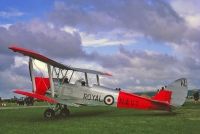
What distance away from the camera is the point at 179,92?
75.0 feet

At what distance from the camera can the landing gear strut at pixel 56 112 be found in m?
21.8

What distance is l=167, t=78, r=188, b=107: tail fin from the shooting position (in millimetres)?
22734

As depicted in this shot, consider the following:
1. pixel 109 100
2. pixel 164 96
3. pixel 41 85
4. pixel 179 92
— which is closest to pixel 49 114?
pixel 41 85

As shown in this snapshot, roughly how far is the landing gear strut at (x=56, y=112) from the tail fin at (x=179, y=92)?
6.38 meters

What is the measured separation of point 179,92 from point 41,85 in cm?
824

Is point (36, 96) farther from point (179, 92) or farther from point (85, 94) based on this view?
point (179, 92)

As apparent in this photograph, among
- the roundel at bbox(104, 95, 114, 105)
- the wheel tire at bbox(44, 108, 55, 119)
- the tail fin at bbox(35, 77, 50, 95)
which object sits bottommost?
the wheel tire at bbox(44, 108, 55, 119)

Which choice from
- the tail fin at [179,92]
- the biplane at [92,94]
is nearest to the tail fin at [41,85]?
the biplane at [92,94]

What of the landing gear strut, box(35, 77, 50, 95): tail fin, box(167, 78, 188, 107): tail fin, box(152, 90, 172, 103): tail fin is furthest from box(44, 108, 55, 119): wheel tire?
box(167, 78, 188, 107): tail fin

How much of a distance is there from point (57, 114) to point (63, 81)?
6.54 feet

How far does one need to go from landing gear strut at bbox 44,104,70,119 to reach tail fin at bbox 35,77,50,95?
133 cm

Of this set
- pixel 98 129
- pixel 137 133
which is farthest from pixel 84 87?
pixel 137 133

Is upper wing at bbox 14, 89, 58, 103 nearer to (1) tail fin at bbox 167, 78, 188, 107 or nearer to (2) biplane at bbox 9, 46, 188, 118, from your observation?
(2) biplane at bbox 9, 46, 188, 118

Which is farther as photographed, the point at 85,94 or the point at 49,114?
the point at 85,94
